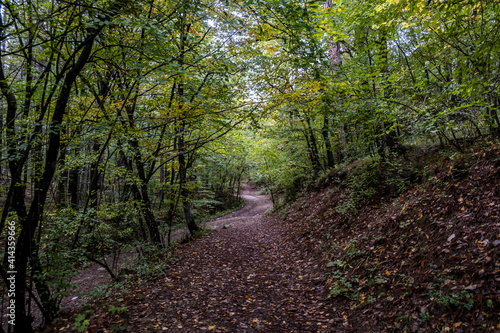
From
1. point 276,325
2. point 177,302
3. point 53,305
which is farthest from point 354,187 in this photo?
point 53,305

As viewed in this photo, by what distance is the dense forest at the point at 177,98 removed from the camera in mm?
3990

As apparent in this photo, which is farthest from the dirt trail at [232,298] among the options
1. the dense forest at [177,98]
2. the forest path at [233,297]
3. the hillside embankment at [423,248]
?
the dense forest at [177,98]

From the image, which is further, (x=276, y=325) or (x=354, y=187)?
(x=354, y=187)

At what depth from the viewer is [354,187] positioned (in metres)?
9.04

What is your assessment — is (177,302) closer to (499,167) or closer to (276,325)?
(276,325)

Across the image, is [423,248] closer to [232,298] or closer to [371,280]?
[371,280]

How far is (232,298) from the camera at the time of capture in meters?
5.28

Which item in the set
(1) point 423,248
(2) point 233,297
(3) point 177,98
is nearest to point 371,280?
(1) point 423,248

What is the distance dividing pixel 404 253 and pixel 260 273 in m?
3.56

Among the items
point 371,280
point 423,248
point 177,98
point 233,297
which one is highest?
point 177,98

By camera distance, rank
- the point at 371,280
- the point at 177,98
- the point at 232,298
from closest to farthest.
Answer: the point at 371,280 → the point at 232,298 → the point at 177,98

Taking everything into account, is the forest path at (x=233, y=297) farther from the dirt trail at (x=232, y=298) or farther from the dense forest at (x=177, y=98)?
the dense forest at (x=177, y=98)

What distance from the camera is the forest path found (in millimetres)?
4219

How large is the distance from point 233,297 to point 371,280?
9.31 feet
